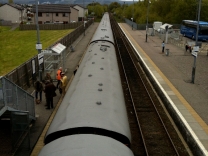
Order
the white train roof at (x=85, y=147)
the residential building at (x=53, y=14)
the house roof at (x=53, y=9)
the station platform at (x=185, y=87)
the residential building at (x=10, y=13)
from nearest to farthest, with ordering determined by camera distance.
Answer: the white train roof at (x=85, y=147) → the station platform at (x=185, y=87) → the house roof at (x=53, y=9) → the residential building at (x=53, y=14) → the residential building at (x=10, y=13)

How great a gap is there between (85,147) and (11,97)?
5270 mm

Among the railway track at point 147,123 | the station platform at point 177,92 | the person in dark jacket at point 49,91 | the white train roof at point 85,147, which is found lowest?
A: the railway track at point 147,123

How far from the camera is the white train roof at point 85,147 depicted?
490 cm

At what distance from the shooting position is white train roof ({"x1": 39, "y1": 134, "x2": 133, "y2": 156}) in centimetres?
490

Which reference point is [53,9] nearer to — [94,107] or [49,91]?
[49,91]

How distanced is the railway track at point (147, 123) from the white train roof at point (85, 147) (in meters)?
4.67

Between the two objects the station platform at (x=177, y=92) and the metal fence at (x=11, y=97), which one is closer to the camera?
the metal fence at (x=11, y=97)

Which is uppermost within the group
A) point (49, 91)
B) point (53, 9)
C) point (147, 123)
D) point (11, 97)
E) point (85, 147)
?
point (53, 9)

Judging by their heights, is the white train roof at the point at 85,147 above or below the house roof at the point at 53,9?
below

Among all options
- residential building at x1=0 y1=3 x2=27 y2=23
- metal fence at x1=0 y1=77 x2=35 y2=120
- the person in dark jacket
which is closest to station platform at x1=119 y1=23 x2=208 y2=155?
the person in dark jacket

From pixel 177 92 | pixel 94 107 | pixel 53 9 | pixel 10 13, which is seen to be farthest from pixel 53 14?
pixel 94 107

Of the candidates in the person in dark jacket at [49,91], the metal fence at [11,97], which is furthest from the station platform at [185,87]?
the metal fence at [11,97]

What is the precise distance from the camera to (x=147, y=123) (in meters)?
12.5

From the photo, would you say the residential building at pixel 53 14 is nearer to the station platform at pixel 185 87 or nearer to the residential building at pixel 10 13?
the residential building at pixel 10 13
